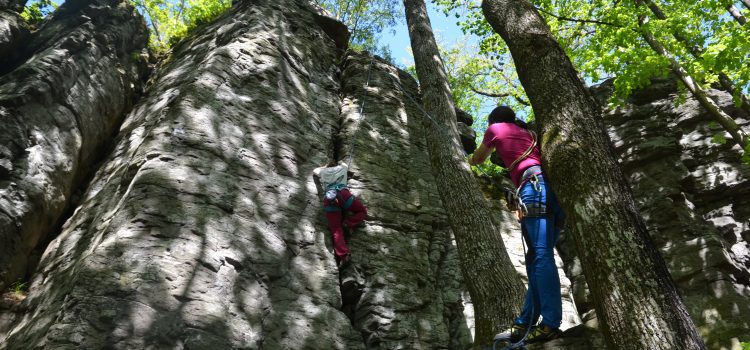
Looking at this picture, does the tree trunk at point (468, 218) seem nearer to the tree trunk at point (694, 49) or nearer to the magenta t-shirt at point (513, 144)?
the magenta t-shirt at point (513, 144)

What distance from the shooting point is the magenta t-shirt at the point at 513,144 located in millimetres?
4484

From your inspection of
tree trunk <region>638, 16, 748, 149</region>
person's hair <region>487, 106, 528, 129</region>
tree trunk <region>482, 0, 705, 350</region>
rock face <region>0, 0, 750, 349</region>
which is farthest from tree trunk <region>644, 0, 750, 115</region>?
tree trunk <region>482, 0, 705, 350</region>

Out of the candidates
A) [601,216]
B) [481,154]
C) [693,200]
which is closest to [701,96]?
[693,200]

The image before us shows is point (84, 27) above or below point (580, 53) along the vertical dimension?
below

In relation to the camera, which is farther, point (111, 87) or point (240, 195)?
point (111, 87)

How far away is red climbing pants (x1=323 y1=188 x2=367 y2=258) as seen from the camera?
675 centimetres

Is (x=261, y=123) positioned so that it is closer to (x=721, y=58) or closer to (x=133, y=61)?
(x=133, y=61)

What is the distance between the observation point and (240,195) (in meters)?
6.33

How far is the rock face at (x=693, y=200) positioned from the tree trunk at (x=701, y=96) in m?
0.32

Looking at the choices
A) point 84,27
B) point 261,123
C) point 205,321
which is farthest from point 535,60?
point 84,27

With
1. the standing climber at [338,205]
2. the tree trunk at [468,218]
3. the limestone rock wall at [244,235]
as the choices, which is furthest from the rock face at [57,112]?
the tree trunk at [468,218]

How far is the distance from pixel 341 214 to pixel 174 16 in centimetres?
1787

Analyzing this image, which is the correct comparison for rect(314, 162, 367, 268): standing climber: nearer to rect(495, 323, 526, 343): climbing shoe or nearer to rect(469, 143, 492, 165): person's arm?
rect(469, 143, 492, 165): person's arm

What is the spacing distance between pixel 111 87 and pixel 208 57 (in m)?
2.20
